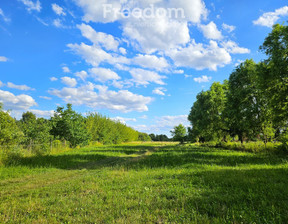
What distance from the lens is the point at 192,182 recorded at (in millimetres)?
7355

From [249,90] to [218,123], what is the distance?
11.2 metres

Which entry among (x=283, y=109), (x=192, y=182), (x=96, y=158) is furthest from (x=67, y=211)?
(x=283, y=109)

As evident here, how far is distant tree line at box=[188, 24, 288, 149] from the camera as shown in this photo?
15.6 m

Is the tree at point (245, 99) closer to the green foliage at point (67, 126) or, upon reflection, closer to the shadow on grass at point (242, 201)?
the shadow on grass at point (242, 201)

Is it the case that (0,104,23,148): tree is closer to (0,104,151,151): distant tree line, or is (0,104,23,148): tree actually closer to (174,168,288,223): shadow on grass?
(0,104,151,151): distant tree line

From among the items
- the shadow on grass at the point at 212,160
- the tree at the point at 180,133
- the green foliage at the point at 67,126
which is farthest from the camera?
the tree at the point at 180,133

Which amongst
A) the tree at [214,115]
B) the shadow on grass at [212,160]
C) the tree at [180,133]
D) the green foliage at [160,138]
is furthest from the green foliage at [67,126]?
the green foliage at [160,138]

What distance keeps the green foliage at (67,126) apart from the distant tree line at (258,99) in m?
26.1

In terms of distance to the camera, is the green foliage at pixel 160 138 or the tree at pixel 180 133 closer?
the tree at pixel 180 133

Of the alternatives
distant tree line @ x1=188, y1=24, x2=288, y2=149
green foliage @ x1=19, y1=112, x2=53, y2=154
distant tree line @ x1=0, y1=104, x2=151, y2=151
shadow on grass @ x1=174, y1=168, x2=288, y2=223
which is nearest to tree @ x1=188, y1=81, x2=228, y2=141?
distant tree line @ x1=188, y1=24, x2=288, y2=149

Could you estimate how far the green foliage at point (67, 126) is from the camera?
28.4 metres

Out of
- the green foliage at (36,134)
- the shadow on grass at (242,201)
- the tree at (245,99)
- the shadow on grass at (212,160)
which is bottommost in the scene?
the shadow on grass at (212,160)

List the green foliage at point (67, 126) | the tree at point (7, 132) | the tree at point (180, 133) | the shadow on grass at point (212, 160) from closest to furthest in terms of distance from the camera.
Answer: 1. the shadow on grass at point (212, 160)
2. the tree at point (7, 132)
3. the green foliage at point (67, 126)
4. the tree at point (180, 133)

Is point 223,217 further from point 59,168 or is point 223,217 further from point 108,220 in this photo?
point 59,168
